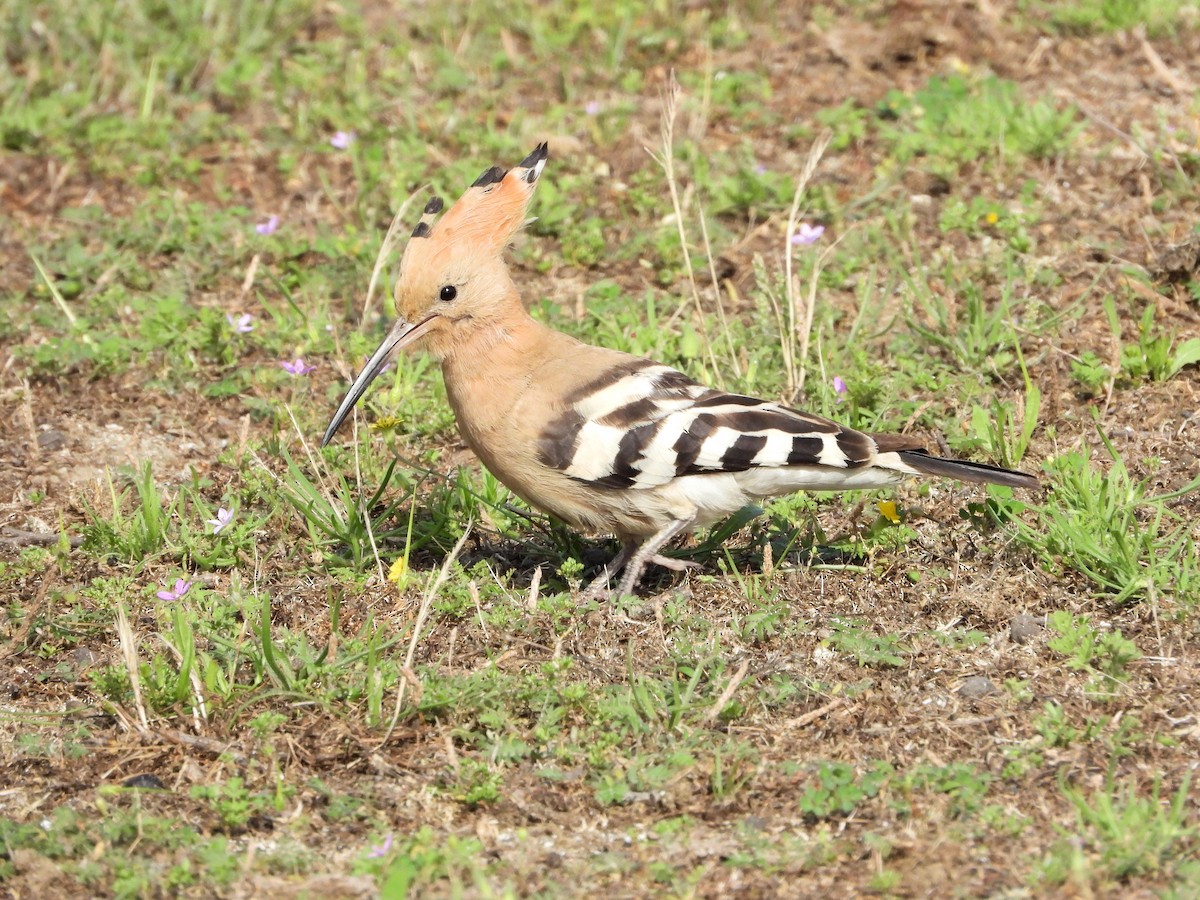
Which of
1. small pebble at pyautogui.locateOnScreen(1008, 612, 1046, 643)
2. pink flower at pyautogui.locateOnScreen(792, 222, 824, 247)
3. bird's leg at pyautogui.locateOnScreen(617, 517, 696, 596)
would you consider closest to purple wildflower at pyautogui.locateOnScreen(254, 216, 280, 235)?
pink flower at pyautogui.locateOnScreen(792, 222, 824, 247)

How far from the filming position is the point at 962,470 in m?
3.33

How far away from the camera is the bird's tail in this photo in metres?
3.30

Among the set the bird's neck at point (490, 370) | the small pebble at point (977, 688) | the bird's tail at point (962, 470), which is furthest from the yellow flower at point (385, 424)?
the small pebble at point (977, 688)

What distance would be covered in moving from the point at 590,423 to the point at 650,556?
0.34 metres

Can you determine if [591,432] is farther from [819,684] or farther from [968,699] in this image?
[968,699]

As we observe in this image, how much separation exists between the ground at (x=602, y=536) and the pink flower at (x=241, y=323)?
0.18 ft

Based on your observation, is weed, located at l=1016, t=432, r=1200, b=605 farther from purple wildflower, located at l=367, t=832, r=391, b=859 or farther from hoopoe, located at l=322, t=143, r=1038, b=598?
purple wildflower, located at l=367, t=832, r=391, b=859

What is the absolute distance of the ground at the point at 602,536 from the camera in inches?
107

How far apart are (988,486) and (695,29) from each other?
9.70 ft

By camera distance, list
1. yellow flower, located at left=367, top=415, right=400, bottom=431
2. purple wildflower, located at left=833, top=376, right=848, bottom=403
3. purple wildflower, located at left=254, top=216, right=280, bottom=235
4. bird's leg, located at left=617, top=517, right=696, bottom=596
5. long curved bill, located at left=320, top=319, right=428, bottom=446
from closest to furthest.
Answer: bird's leg, located at left=617, top=517, right=696, bottom=596, long curved bill, located at left=320, top=319, right=428, bottom=446, yellow flower, located at left=367, top=415, right=400, bottom=431, purple wildflower, located at left=833, top=376, right=848, bottom=403, purple wildflower, located at left=254, top=216, right=280, bottom=235

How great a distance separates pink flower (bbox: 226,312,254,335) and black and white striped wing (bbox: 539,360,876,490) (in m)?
1.43

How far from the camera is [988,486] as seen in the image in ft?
12.2

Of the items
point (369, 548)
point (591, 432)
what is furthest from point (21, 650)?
point (591, 432)

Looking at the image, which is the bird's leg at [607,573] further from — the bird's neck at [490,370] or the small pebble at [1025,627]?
the small pebble at [1025,627]
